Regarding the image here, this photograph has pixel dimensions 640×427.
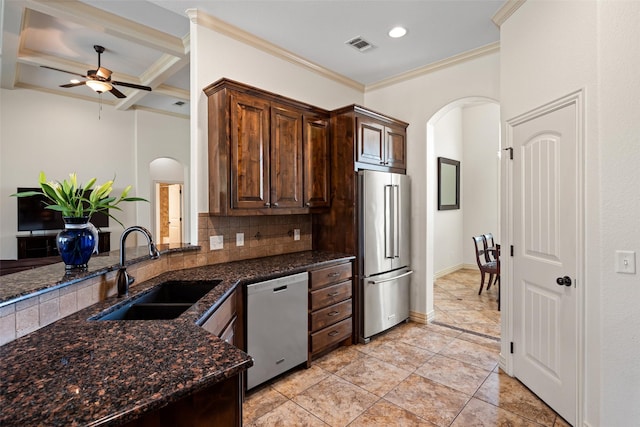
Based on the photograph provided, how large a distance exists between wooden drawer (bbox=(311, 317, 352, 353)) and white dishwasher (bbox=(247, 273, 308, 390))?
0.49 ft

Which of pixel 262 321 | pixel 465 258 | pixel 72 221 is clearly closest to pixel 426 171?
pixel 262 321

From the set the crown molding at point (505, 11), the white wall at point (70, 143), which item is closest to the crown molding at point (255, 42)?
the crown molding at point (505, 11)

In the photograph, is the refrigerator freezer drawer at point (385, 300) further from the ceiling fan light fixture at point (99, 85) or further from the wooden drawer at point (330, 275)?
the ceiling fan light fixture at point (99, 85)

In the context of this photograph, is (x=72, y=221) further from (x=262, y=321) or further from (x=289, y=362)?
(x=289, y=362)

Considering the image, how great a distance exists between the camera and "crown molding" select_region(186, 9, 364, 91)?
278cm

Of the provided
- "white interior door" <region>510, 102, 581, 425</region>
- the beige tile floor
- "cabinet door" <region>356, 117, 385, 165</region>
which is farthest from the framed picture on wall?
"white interior door" <region>510, 102, 581, 425</region>

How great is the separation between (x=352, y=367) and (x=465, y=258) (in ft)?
16.3

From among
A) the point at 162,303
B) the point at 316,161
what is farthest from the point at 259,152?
the point at 162,303

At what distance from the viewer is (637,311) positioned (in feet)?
5.60

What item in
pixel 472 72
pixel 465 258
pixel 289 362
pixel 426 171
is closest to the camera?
pixel 289 362

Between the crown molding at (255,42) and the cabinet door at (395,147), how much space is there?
38.9 inches

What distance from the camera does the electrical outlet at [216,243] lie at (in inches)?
113

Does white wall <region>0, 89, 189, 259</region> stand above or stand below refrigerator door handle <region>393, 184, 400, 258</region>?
above

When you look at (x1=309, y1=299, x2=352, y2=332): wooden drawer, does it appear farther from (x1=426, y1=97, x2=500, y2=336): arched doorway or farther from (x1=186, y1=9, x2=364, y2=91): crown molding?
(x1=426, y1=97, x2=500, y2=336): arched doorway
